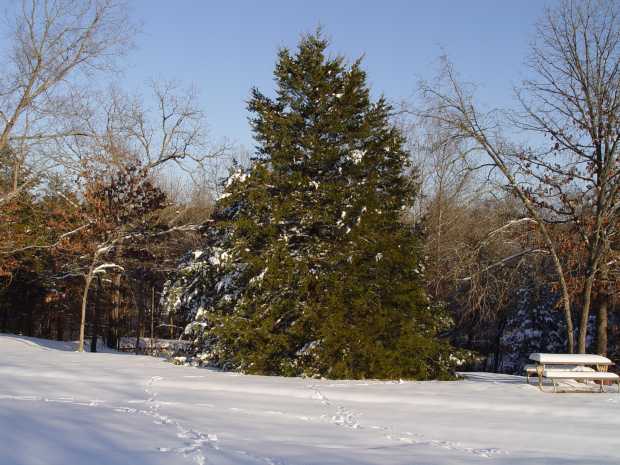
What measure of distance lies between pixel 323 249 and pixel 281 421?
621 cm

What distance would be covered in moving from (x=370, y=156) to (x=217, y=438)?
939 centimetres

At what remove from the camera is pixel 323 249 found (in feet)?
44.3

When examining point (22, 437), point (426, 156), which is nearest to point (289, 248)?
point (22, 437)

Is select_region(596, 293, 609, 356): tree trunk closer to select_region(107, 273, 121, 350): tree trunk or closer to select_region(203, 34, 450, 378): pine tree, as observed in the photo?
select_region(203, 34, 450, 378): pine tree

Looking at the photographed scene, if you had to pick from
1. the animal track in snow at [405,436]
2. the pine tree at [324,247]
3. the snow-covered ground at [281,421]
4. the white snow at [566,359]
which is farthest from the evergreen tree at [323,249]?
the animal track in snow at [405,436]

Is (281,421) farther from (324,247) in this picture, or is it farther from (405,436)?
(324,247)

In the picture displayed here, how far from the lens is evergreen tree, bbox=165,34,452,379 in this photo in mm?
12727

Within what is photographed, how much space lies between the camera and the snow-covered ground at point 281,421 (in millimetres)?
5488

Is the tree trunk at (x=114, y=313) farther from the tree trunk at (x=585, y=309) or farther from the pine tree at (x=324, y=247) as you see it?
the tree trunk at (x=585, y=309)

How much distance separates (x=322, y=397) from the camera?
984cm

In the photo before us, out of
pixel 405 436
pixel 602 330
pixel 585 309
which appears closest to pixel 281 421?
pixel 405 436

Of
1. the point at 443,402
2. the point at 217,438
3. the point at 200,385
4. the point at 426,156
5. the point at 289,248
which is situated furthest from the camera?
the point at 426,156

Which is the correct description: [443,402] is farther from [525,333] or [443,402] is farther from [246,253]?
[525,333]

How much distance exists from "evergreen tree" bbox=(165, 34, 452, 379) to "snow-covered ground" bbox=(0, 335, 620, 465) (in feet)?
3.64
